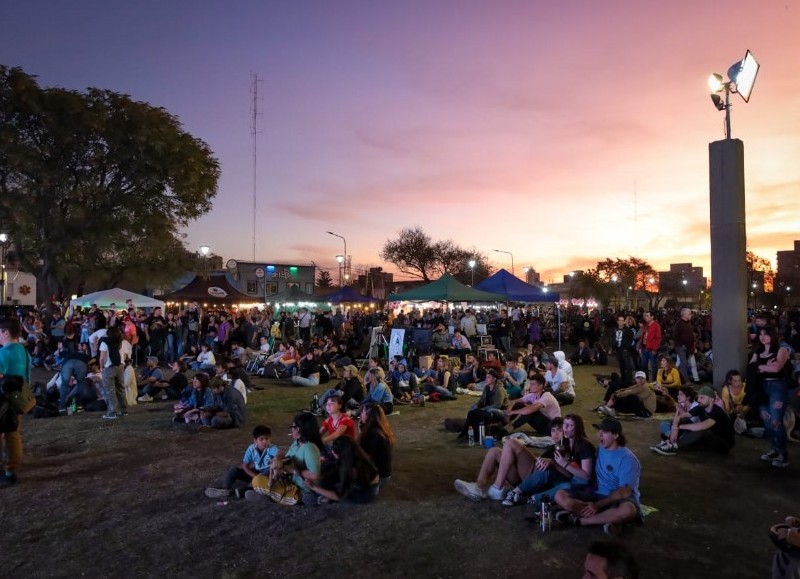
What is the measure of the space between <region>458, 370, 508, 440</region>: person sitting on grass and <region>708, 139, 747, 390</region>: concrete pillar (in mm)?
4339

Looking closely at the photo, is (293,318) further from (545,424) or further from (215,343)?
(545,424)

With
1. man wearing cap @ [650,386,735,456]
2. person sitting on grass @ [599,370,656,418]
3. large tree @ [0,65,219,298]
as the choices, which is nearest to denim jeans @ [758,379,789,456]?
man wearing cap @ [650,386,735,456]

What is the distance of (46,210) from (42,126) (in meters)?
3.53

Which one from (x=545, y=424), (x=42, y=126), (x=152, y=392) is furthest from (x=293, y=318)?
(x=545, y=424)

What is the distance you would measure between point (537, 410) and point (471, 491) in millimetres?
2900

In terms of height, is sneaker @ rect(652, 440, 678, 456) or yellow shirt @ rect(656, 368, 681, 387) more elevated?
yellow shirt @ rect(656, 368, 681, 387)

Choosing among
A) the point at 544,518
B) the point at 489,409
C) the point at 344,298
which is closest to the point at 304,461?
the point at 544,518

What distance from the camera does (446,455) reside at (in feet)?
25.1

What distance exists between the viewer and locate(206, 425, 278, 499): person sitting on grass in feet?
19.6

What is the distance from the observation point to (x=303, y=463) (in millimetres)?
5754

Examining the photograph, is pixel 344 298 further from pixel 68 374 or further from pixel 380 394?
pixel 380 394

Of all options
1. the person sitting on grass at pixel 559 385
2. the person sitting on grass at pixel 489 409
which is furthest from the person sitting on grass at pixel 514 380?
the person sitting on grass at pixel 489 409

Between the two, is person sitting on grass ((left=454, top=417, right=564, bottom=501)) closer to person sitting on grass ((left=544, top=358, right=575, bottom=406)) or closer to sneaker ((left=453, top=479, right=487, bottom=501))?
sneaker ((left=453, top=479, right=487, bottom=501))

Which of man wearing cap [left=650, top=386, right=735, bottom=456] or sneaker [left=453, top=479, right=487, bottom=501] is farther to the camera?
man wearing cap [left=650, top=386, right=735, bottom=456]
